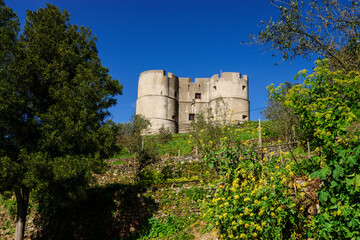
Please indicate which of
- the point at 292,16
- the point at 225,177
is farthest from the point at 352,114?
the point at 292,16

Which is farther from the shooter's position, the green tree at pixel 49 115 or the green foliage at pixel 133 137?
the green foliage at pixel 133 137

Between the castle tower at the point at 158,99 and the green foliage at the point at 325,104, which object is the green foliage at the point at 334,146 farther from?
the castle tower at the point at 158,99

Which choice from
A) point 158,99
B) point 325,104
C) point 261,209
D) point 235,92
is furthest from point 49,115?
point 235,92

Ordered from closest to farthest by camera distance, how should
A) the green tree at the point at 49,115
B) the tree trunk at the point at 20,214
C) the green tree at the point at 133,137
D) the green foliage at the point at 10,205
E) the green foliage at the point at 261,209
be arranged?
the green foliage at the point at 261,209 < the green tree at the point at 49,115 < the tree trunk at the point at 20,214 < the green foliage at the point at 10,205 < the green tree at the point at 133,137

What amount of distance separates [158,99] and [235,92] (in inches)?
396

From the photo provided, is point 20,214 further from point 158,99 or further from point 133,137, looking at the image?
point 158,99

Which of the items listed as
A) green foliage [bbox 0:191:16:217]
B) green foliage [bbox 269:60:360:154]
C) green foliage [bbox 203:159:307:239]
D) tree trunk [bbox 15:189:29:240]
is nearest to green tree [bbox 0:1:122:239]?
tree trunk [bbox 15:189:29:240]

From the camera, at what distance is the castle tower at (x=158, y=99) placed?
3566cm

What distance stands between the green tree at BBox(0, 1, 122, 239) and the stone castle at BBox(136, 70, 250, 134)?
23643mm

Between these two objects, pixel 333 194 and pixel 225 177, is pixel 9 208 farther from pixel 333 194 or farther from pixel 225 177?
pixel 333 194

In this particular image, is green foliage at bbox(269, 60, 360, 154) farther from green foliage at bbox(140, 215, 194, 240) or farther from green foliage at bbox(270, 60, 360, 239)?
green foliage at bbox(140, 215, 194, 240)

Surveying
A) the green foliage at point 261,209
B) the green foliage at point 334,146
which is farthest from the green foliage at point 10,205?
the green foliage at point 334,146

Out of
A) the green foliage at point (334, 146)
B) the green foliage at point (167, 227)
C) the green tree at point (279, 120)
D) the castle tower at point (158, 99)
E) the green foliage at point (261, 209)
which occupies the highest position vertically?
the castle tower at point (158, 99)

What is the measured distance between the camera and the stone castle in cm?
3553
